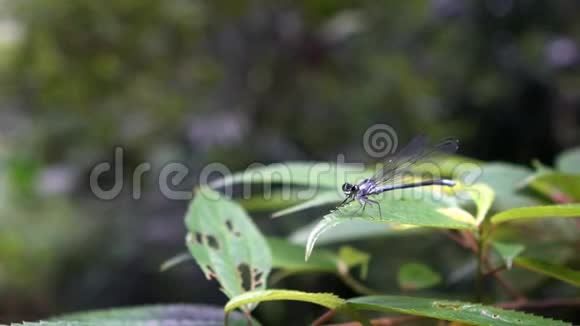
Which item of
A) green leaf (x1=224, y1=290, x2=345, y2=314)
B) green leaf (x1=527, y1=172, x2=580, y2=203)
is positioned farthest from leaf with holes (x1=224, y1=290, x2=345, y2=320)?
green leaf (x1=527, y1=172, x2=580, y2=203)

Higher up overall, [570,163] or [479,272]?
[570,163]

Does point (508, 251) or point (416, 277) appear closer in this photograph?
point (508, 251)

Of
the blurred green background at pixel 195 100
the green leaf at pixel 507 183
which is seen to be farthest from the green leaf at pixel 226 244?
the blurred green background at pixel 195 100

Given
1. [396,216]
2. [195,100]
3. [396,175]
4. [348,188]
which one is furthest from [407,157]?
[195,100]

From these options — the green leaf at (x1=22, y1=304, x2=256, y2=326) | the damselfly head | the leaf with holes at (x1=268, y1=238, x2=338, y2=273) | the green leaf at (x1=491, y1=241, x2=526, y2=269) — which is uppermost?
the damselfly head

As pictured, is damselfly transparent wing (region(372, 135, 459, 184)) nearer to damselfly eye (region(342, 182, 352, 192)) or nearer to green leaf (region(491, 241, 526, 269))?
damselfly eye (region(342, 182, 352, 192))

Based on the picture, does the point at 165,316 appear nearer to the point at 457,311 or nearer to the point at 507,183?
the point at 457,311

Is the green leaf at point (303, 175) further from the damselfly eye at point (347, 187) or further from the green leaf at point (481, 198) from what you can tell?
the green leaf at point (481, 198)
